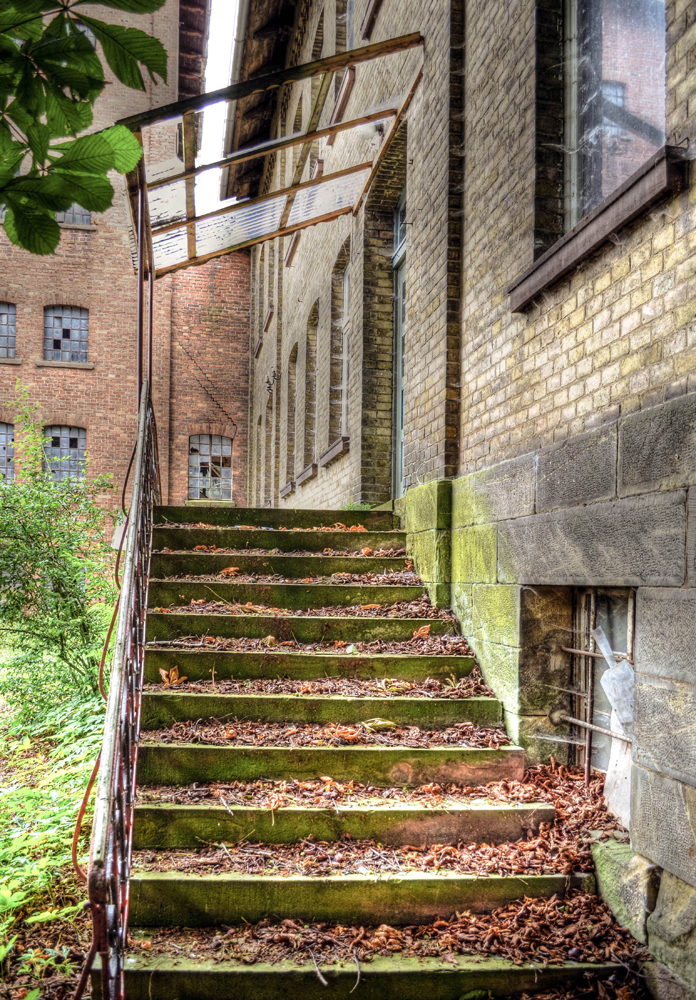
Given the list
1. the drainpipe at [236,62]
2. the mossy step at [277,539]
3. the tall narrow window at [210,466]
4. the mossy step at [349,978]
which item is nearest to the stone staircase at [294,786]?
the mossy step at [349,978]

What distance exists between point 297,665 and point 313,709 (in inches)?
14.8

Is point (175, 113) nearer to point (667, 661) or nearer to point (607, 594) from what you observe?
point (607, 594)

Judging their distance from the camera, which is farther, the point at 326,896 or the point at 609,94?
the point at 609,94

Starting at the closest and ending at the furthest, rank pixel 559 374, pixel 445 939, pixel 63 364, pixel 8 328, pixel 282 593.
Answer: pixel 445 939
pixel 559 374
pixel 282 593
pixel 63 364
pixel 8 328

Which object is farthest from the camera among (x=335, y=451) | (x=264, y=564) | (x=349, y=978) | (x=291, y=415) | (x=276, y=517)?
(x=291, y=415)

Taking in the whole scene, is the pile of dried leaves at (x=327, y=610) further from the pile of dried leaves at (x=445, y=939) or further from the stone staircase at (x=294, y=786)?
the pile of dried leaves at (x=445, y=939)

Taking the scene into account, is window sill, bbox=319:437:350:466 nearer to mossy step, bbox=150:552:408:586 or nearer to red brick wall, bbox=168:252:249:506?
mossy step, bbox=150:552:408:586

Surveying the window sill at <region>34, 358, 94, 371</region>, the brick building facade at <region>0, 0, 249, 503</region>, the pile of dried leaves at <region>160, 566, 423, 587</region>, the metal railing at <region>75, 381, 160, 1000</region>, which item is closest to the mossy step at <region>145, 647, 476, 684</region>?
the metal railing at <region>75, 381, 160, 1000</region>

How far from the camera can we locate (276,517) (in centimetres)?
589

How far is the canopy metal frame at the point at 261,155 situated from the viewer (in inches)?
205

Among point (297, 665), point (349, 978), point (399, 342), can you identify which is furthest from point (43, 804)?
point (399, 342)

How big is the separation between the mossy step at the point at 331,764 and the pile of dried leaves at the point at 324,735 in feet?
0.23

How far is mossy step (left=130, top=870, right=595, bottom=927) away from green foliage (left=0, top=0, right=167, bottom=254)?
7.70 ft

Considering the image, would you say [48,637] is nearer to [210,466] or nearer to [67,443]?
[67,443]
